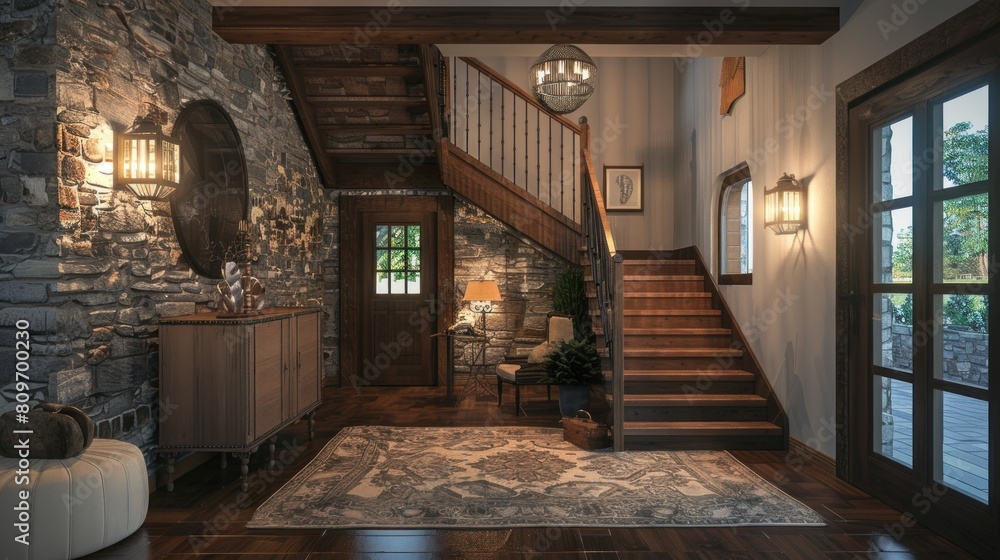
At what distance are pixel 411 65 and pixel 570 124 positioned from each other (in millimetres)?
2165

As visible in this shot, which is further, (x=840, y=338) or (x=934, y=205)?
(x=840, y=338)

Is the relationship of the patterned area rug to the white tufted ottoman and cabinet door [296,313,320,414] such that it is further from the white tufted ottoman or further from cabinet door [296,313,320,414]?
the white tufted ottoman

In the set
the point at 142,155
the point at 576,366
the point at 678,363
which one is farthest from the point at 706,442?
the point at 142,155

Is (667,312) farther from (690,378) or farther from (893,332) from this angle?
(893,332)

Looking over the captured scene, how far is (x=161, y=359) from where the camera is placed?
3633 mm

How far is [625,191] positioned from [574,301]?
1.84 metres

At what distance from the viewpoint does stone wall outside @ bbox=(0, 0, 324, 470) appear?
3000 millimetres

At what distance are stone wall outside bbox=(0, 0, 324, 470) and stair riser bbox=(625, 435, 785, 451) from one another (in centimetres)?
343

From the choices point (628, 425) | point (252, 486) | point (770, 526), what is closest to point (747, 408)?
point (628, 425)

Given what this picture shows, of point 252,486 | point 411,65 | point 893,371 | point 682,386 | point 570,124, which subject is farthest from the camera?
point 570,124

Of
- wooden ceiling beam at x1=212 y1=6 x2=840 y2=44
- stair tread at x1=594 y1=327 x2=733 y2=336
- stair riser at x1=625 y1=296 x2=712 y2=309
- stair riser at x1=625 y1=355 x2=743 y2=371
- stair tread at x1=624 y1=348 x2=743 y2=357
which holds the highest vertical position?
wooden ceiling beam at x1=212 y1=6 x2=840 y2=44

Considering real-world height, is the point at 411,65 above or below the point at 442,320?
above

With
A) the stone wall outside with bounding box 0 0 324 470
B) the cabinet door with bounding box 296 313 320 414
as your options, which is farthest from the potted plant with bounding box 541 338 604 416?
the stone wall outside with bounding box 0 0 324 470

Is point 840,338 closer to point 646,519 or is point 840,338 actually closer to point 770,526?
point 770,526
